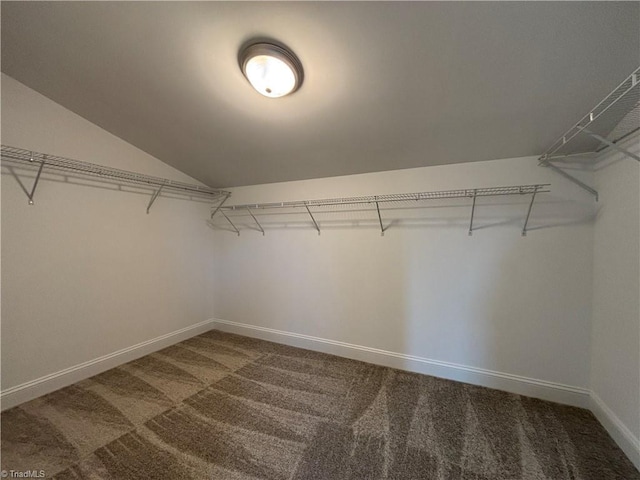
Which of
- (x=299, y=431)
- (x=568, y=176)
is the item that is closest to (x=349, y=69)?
(x=568, y=176)

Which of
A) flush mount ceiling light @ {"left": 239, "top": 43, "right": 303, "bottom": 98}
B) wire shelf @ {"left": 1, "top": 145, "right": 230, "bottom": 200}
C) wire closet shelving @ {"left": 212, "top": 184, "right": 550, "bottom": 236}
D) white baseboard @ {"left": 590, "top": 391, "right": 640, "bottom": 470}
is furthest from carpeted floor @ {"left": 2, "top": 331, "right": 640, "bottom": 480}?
flush mount ceiling light @ {"left": 239, "top": 43, "right": 303, "bottom": 98}

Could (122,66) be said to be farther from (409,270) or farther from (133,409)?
(409,270)

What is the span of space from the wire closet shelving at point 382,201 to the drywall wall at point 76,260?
0.76 metres

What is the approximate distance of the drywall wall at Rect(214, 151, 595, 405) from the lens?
179 centimetres

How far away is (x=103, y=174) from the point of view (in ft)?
7.32

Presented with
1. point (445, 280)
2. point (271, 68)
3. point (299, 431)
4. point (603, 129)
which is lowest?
point (299, 431)

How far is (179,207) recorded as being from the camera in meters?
2.93

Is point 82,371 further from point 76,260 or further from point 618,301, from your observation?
point 618,301

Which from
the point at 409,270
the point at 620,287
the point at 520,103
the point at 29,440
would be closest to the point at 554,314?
the point at 620,287

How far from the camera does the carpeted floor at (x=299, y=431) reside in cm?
132

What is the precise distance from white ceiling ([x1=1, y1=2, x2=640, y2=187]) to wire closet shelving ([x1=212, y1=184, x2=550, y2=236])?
26 centimetres

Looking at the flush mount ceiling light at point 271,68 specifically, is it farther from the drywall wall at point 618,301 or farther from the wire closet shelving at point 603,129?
the drywall wall at point 618,301

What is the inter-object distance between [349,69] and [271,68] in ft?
1.38

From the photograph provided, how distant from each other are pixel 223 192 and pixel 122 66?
1.70 meters
